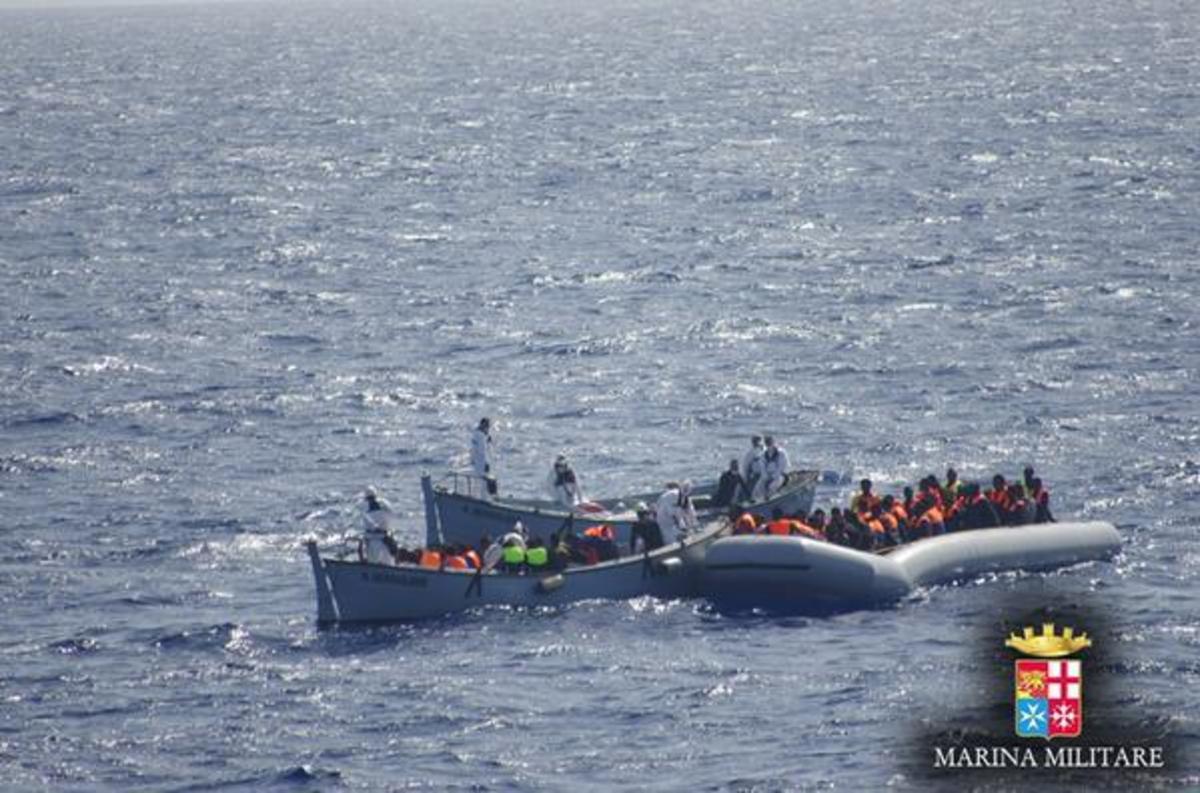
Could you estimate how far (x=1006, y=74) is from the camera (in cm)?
19012

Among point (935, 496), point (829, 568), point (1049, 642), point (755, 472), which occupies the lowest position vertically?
point (1049, 642)

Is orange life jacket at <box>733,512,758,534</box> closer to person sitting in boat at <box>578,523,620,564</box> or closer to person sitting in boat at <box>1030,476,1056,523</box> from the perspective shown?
person sitting in boat at <box>578,523,620,564</box>

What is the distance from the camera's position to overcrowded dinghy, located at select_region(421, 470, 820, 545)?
5188 cm

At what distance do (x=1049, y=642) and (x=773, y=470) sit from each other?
37.2 feet

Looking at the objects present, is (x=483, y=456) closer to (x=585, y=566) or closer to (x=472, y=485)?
(x=472, y=485)

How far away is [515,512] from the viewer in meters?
51.9

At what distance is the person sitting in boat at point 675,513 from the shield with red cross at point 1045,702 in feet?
37.5

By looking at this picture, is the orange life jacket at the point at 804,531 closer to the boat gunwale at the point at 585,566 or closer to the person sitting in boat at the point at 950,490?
the boat gunwale at the point at 585,566

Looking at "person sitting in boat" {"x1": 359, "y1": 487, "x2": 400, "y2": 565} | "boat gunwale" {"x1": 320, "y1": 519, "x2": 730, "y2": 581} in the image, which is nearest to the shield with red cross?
"boat gunwale" {"x1": 320, "y1": 519, "x2": 730, "y2": 581}

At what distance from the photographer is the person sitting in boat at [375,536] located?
4791 centimetres

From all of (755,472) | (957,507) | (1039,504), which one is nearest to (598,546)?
(755,472)

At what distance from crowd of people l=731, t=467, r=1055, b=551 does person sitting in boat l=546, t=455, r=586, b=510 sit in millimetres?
3397

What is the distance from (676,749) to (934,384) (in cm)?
3002

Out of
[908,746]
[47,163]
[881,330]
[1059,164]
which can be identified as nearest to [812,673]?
[908,746]
